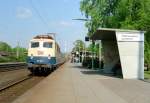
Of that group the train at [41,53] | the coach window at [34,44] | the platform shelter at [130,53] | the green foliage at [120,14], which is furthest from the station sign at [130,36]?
the green foliage at [120,14]

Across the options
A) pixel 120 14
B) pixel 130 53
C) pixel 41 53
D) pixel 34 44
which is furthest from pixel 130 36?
pixel 120 14

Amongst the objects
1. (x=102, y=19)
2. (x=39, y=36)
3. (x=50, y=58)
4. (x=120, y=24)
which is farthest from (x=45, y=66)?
(x=102, y=19)

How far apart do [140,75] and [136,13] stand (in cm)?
1639

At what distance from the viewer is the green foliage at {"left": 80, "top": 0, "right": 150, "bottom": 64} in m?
41.8

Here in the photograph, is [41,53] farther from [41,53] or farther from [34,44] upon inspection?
[34,44]

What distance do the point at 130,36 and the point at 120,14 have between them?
17281 mm

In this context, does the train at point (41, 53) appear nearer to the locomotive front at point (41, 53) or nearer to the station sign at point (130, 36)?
the locomotive front at point (41, 53)

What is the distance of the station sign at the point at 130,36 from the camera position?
91.6 feet

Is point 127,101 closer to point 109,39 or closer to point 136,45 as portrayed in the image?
point 136,45

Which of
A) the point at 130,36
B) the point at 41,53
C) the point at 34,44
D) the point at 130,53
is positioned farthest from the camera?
the point at 34,44

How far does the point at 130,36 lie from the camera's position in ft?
91.8

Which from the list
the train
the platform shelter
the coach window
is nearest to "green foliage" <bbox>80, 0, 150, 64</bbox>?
the train

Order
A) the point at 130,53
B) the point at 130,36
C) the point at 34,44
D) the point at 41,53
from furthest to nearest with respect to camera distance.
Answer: the point at 34,44
the point at 41,53
the point at 130,53
the point at 130,36

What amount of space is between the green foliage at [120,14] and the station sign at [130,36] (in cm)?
1353
